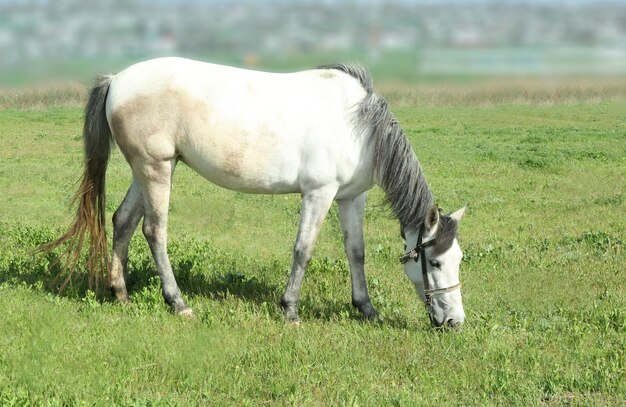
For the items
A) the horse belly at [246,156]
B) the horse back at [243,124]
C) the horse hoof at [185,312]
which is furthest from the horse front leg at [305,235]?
the horse hoof at [185,312]

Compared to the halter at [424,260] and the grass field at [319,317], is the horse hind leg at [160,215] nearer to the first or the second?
the grass field at [319,317]

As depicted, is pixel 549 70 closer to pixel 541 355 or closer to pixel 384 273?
pixel 384 273

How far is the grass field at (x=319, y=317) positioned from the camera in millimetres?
6004

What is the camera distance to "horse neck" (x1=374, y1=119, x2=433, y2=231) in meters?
7.57

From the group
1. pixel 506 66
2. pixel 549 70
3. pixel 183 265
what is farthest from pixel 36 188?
pixel 549 70

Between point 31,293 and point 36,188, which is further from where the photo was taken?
point 36,188

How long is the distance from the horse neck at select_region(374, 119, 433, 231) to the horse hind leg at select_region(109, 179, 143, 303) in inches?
98.2

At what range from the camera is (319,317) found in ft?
26.6

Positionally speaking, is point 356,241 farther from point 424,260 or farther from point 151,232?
point 151,232

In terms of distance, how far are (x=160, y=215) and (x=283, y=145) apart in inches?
55.1

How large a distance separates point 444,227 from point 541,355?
1.43 metres

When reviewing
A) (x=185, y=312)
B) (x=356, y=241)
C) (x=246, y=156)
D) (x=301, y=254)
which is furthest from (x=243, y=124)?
(x=185, y=312)

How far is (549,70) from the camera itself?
27469 mm

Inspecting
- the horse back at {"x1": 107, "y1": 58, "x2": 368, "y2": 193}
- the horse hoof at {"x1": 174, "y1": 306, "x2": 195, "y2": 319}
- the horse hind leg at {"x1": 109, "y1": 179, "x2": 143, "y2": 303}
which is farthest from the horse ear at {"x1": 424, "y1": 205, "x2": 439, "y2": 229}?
the horse hind leg at {"x1": 109, "y1": 179, "x2": 143, "y2": 303}
